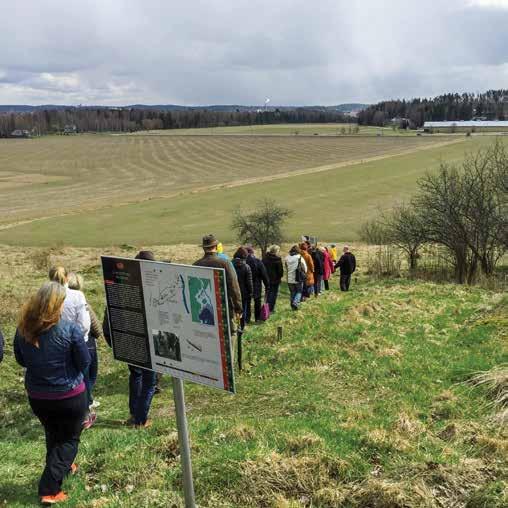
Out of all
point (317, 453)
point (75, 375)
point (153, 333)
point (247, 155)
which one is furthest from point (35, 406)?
point (247, 155)

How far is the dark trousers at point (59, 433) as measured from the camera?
447cm

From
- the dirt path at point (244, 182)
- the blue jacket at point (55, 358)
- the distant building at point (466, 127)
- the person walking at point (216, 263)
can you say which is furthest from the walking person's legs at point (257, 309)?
the distant building at point (466, 127)

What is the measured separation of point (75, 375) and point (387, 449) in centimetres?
285

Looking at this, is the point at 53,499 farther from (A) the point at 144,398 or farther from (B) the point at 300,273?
(B) the point at 300,273

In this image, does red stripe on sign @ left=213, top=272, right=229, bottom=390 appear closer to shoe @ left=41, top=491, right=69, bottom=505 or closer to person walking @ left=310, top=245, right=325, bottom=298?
shoe @ left=41, top=491, right=69, bottom=505

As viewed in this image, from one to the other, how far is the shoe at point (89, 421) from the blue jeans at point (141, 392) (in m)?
0.53

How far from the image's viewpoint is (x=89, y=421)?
257 inches

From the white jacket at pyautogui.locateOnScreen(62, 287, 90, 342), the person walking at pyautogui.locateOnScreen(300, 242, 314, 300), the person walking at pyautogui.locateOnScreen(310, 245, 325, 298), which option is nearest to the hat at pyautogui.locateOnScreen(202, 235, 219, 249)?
the white jacket at pyautogui.locateOnScreen(62, 287, 90, 342)

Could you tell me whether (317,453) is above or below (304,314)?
above

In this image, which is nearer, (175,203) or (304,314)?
(304,314)

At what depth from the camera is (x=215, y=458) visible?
4785 mm

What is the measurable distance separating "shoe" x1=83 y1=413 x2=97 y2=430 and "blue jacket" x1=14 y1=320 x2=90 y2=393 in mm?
2164

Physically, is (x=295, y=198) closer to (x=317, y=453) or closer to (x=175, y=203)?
(x=175, y=203)

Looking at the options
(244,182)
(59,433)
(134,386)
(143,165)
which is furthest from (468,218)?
(143,165)
